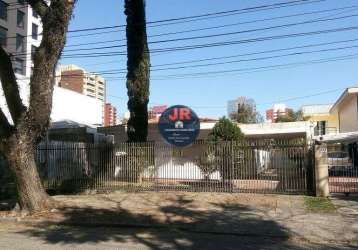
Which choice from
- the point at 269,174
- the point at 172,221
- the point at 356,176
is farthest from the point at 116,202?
the point at 356,176

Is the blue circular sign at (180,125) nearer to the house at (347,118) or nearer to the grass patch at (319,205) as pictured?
the grass patch at (319,205)

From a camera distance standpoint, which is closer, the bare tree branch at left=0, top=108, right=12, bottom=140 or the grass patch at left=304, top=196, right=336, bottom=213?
the bare tree branch at left=0, top=108, right=12, bottom=140

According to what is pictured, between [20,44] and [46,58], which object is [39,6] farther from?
[20,44]

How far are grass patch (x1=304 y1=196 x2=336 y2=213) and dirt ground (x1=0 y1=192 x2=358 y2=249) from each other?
179mm

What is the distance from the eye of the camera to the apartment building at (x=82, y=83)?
68938mm

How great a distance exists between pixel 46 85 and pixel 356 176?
12436mm

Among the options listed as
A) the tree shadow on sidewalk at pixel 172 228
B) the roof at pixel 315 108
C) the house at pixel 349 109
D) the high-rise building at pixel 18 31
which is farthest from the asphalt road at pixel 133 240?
the roof at pixel 315 108

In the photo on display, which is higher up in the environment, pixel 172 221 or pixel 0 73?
pixel 0 73

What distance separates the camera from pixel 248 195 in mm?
16047

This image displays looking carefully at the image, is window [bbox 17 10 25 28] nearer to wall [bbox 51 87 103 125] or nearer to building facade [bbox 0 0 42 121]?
building facade [bbox 0 0 42 121]

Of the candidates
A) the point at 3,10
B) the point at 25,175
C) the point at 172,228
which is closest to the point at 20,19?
the point at 3,10

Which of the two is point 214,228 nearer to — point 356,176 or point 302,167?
point 302,167

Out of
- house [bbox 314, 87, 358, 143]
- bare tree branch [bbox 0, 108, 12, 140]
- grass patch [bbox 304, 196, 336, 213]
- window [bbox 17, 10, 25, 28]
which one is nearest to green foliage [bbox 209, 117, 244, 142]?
house [bbox 314, 87, 358, 143]

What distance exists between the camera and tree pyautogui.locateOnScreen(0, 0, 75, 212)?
1261cm
